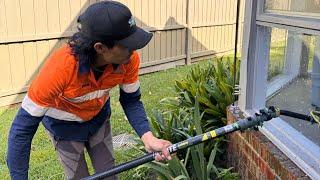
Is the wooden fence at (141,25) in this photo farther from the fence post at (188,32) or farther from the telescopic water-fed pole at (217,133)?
the telescopic water-fed pole at (217,133)

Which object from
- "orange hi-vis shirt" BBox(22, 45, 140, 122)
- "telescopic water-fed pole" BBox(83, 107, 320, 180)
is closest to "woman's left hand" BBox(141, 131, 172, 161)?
"telescopic water-fed pole" BBox(83, 107, 320, 180)

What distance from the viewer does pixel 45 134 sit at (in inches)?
215

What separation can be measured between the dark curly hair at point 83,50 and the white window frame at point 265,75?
120cm

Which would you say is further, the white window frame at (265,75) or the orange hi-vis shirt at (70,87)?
the white window frame at (265,75)

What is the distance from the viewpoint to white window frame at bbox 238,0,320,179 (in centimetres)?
260

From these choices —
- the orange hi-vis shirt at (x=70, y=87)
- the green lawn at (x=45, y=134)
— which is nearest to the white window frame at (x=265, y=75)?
the orange hi-vis shirt at (x=70, y=87)

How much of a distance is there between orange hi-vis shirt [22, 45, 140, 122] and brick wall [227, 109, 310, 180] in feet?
3.21

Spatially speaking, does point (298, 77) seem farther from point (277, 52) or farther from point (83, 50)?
point (83, 50)

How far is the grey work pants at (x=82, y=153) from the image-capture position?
108 inches

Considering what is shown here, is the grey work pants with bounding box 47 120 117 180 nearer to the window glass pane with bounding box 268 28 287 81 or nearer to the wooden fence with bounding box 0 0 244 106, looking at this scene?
the window glass pane with bounding box 268 28 287 81

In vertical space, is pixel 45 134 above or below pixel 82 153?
Result: below

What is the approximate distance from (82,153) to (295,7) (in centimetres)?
160

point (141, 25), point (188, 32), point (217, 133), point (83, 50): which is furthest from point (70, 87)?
point (188, 32)

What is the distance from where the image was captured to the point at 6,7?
6605mm
